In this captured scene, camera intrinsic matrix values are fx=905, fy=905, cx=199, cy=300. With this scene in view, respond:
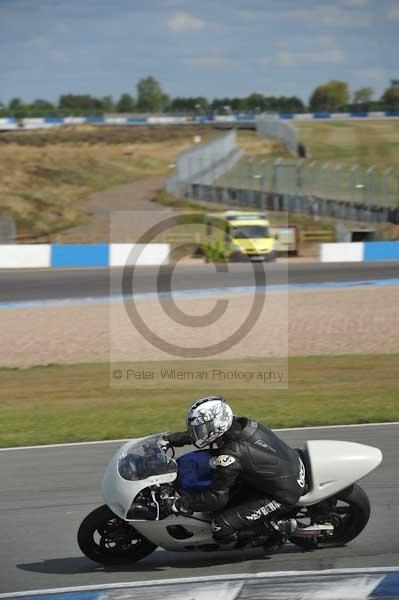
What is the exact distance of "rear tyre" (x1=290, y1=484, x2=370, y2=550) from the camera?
7254 millimetres

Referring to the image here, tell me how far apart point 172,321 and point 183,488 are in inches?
618

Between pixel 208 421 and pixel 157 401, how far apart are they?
8.07 metres

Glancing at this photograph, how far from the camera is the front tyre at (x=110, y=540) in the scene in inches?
275

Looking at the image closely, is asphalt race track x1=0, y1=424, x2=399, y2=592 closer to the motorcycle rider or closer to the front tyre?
the front tyre

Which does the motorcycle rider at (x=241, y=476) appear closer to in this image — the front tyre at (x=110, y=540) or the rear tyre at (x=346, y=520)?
the rear tyre at (x=346, y=520)

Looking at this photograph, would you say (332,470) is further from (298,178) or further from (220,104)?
(220,104)

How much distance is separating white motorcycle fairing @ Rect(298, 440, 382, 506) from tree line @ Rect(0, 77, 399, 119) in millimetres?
114598

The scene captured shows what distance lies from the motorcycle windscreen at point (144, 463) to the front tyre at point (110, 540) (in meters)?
0.34

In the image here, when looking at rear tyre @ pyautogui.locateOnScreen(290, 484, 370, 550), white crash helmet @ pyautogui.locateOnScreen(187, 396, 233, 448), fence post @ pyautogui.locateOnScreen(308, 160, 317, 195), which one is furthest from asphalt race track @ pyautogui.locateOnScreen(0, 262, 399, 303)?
white crash helmet @ pyautogui.locateOnScreen(187, 396, 233, 448)

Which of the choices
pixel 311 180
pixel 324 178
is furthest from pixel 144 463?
pixel 311 180

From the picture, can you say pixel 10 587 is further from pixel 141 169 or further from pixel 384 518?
pixel 141 169

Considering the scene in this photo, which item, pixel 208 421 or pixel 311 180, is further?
pixel 311 180

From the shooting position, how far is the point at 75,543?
25.1 ft

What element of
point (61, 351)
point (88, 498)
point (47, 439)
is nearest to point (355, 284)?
point (61, 351)
